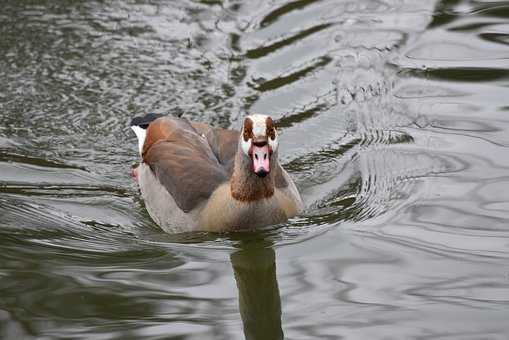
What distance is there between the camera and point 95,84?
43.6 feet

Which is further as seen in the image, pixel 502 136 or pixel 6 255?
pixel 502 136

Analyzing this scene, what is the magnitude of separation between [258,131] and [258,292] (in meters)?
1.45

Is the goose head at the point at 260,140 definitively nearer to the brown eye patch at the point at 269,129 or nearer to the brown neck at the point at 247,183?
the brown eye patch at the point at 269,129

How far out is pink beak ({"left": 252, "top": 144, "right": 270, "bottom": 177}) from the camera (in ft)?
30.7

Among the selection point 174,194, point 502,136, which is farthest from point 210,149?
point 502,136

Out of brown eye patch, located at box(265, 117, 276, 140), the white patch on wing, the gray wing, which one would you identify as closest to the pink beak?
brown eye patch, located at box(265, 117, 276, 140)

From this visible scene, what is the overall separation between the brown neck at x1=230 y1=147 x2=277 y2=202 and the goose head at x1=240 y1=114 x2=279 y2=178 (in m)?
0.26

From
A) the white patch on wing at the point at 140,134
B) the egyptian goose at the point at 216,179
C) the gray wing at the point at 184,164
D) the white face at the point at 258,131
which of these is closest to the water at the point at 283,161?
the egyptian goose at the point at 216,179

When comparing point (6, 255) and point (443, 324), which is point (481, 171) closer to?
point (443, 324)

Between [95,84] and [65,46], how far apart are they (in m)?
1.21

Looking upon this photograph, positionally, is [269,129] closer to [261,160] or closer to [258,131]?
[258,131]

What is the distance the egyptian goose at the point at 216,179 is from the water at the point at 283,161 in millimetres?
188

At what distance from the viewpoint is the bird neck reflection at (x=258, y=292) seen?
7.98 meters

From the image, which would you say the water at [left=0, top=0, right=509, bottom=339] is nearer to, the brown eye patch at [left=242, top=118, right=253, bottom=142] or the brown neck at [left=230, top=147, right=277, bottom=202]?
the brown neck at [left=230, top=147, right=277, bottom=202]
